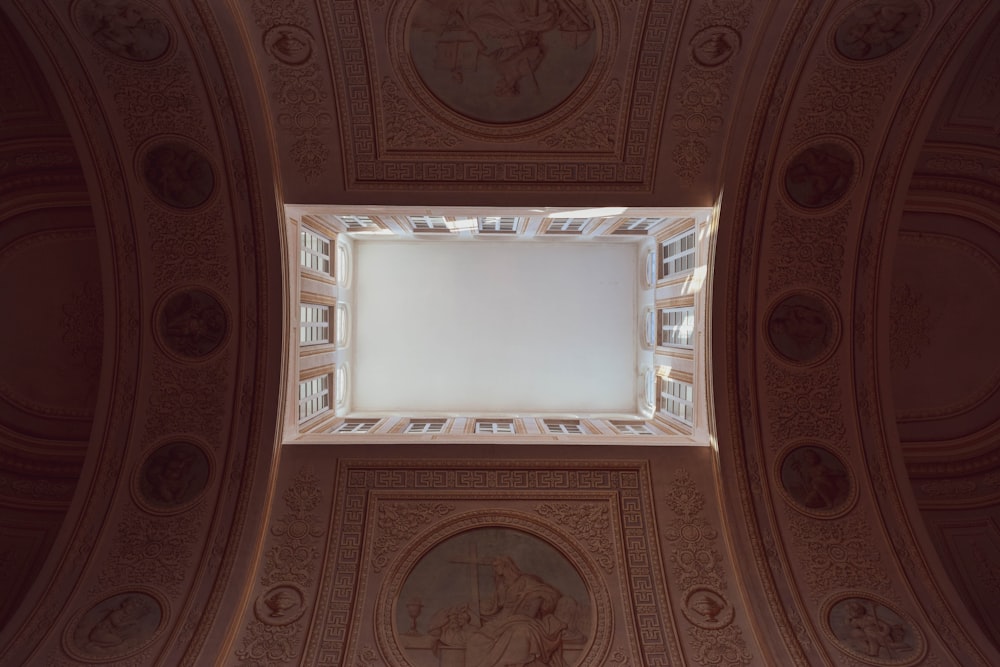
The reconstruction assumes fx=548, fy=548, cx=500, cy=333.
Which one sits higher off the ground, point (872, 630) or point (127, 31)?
point (127, 31)

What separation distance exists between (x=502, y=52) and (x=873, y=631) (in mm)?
14261

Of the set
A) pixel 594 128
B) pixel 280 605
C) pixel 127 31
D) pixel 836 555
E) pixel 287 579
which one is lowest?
pixel 280 605

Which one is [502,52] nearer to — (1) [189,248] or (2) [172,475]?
(1) [189,248]

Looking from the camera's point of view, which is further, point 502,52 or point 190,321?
point 190,321

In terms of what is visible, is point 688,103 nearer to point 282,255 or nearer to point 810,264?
point 810,264

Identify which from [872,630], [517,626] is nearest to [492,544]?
[517,626]

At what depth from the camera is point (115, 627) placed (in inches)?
450

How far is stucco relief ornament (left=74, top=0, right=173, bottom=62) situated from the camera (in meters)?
10.6

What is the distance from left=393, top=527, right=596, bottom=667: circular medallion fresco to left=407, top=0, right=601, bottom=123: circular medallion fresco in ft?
31.8

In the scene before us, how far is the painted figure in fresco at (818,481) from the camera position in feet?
41.9

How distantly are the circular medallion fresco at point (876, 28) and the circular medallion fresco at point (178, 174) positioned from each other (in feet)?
44.5

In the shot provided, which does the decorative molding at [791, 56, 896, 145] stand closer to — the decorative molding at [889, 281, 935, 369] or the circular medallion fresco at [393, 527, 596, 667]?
the decorative molding at [889, 281, 935, 369]

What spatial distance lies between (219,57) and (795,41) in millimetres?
11519

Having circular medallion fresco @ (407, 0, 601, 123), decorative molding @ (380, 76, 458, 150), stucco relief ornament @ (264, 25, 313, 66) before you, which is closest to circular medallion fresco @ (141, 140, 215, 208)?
stucco relief ornament @ (264, 25, 313, 66)
